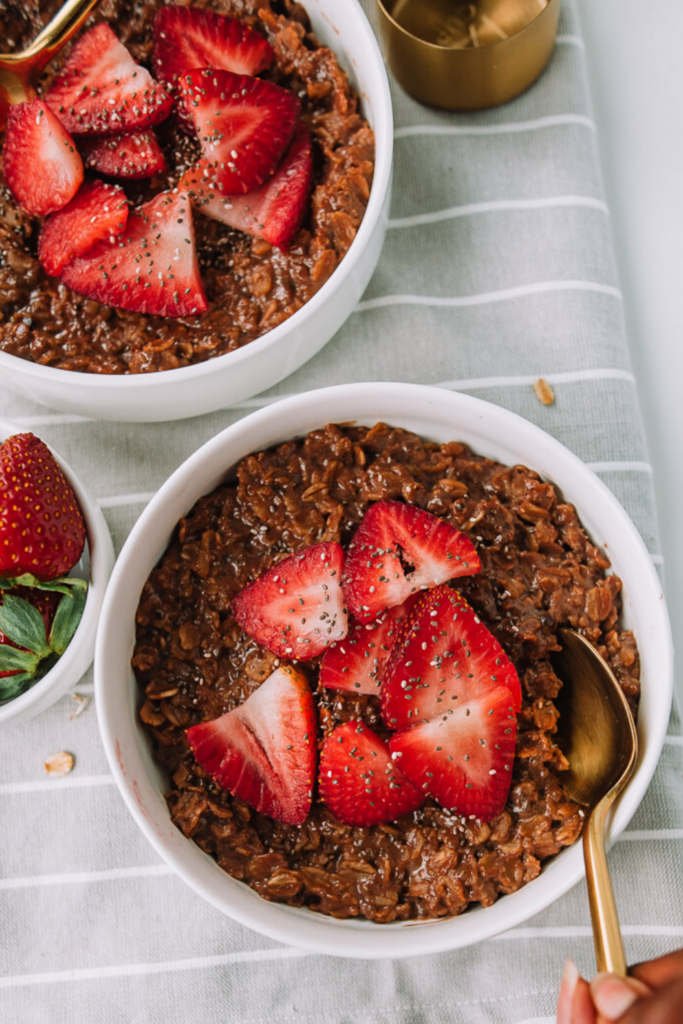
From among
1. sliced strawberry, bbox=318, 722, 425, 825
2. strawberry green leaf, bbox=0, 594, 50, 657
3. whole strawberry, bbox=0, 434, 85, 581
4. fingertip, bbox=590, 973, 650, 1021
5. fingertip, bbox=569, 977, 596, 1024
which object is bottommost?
sliced strawberry, bbox=318, 722, 425, 825

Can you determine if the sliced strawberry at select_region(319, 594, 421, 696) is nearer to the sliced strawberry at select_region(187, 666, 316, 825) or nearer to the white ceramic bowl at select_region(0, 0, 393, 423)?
the sliced strawberry at select_region(187, 666, 316, 825)

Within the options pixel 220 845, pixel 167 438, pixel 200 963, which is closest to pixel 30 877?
pixel 200 963

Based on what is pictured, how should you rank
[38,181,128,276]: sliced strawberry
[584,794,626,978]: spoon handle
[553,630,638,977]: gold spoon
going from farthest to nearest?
1. [38,181,128,276]: sliced strawberry
2. [553,630,638,977]: gold spoon
3. [584,794,626,978]: spoon handle

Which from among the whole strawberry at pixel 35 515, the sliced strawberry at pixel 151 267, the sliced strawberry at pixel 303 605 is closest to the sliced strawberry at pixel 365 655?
the sliced strawberry at pixel 303 605

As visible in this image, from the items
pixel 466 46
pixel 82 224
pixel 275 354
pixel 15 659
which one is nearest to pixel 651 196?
pixel 466 46

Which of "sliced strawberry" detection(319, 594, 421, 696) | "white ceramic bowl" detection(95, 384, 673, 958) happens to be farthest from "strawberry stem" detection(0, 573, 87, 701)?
"sliced strawberry" detection(319, 594, 421, 696)

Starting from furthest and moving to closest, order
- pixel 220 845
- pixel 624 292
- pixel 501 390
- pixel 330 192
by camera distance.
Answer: pixel 624 292 → pixel 501 390 → pixel 330 192 → pixel 220 845

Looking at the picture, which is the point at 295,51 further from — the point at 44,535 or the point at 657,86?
the point at 44,535

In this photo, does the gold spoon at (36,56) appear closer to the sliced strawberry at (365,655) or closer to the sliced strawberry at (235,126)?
the sliced strawberry at (235,126)
